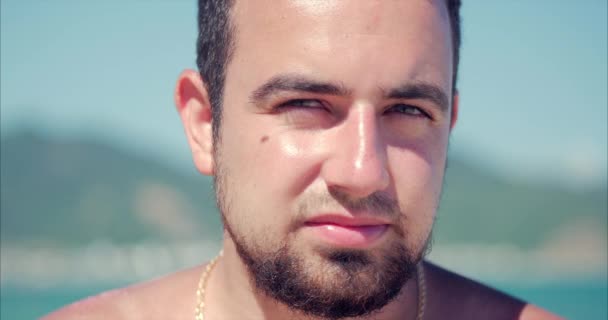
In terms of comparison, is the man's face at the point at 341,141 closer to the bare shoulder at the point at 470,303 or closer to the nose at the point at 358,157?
the nose at the point at 358,157

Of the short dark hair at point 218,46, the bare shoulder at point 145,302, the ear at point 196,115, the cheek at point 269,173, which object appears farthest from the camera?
the bare shoulder at point 145,302

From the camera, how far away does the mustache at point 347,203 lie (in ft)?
7.50

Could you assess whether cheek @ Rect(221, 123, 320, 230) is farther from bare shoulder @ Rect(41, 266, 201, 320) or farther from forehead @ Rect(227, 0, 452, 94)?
bare shoulder @ Rect(41, 266, 201, 320)

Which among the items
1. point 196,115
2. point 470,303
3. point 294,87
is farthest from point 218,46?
point 470,303

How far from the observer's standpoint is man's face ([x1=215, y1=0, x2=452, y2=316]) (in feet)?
7.59

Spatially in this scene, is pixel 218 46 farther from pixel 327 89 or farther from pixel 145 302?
pixel 145 302

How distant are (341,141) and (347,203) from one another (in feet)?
0.69

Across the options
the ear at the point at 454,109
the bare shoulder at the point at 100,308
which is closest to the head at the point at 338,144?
the ear at the point at 454,109

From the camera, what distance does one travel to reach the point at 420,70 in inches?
95.8

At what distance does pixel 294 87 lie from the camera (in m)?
2.39

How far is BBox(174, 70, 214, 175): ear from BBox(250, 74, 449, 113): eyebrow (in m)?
0.52

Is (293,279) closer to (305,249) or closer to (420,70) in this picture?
(305,249)

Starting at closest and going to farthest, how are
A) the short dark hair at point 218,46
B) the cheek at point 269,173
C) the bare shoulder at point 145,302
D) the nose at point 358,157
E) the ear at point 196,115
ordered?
the nose at point 358,157 → the cheek at point 269,173 → the short dark hair at point 218,46 → the ear at point 196,115 → the bare shoulder at point 145,302

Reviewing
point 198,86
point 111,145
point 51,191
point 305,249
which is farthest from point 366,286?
point 51,191
